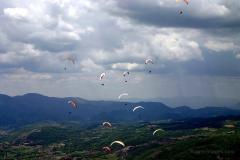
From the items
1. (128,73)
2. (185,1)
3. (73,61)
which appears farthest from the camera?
(128,73)

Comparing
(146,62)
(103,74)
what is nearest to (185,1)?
(146,62)

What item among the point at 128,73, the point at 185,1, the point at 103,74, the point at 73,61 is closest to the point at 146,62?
the point at 128,73

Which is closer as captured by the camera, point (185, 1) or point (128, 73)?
point (185, 1)

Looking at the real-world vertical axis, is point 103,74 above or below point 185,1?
below

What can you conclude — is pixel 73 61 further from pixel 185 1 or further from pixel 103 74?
pixel 185 1

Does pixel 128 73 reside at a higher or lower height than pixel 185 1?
lower

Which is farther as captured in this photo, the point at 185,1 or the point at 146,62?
the point at 146,62

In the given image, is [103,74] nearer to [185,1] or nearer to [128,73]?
[128,73]

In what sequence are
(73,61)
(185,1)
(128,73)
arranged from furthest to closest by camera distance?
(128,73) → (73,61) → (185,1)

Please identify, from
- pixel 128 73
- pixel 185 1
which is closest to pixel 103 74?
pixel 128 73
